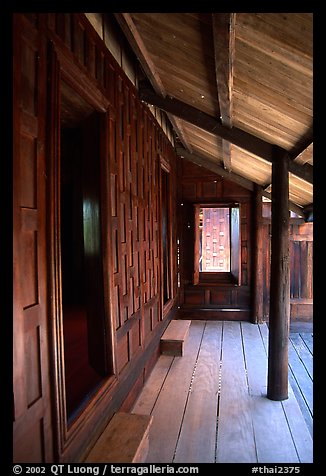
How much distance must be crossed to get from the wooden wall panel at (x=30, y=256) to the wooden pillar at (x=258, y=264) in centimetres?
497

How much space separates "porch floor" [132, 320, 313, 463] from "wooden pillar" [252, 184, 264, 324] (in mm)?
1209

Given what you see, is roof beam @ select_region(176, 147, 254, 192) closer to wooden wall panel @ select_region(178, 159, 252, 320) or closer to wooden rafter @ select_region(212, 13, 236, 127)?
wooden wall panel @ select_region(178, 159, 252, 320)

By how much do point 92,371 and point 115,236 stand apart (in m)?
1.05

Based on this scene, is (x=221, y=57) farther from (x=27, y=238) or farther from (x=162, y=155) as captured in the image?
(x=162, y=155)

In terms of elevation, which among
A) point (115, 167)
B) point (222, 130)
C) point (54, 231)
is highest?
point (222, 130)

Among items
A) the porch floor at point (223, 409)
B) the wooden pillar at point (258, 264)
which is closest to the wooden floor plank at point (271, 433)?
the porch floor at point (223, 409)

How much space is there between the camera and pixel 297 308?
653cm

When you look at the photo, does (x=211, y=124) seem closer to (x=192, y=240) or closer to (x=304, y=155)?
(x=304, y=155)

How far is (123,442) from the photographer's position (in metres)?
2.05

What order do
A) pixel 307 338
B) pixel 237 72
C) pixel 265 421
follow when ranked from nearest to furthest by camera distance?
1. pixel 237 72
2. pixel 265 421
3. pixel 307 338

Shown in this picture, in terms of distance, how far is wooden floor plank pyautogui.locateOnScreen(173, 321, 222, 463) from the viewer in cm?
235

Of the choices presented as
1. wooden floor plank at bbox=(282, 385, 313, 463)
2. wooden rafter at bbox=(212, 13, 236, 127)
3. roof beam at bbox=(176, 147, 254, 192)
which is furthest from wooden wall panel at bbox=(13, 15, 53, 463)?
roof beam at bbox=(176, 147, 254, 192)

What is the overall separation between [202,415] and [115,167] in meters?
2.19

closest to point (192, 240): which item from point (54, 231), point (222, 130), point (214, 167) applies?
point (214, 167)
